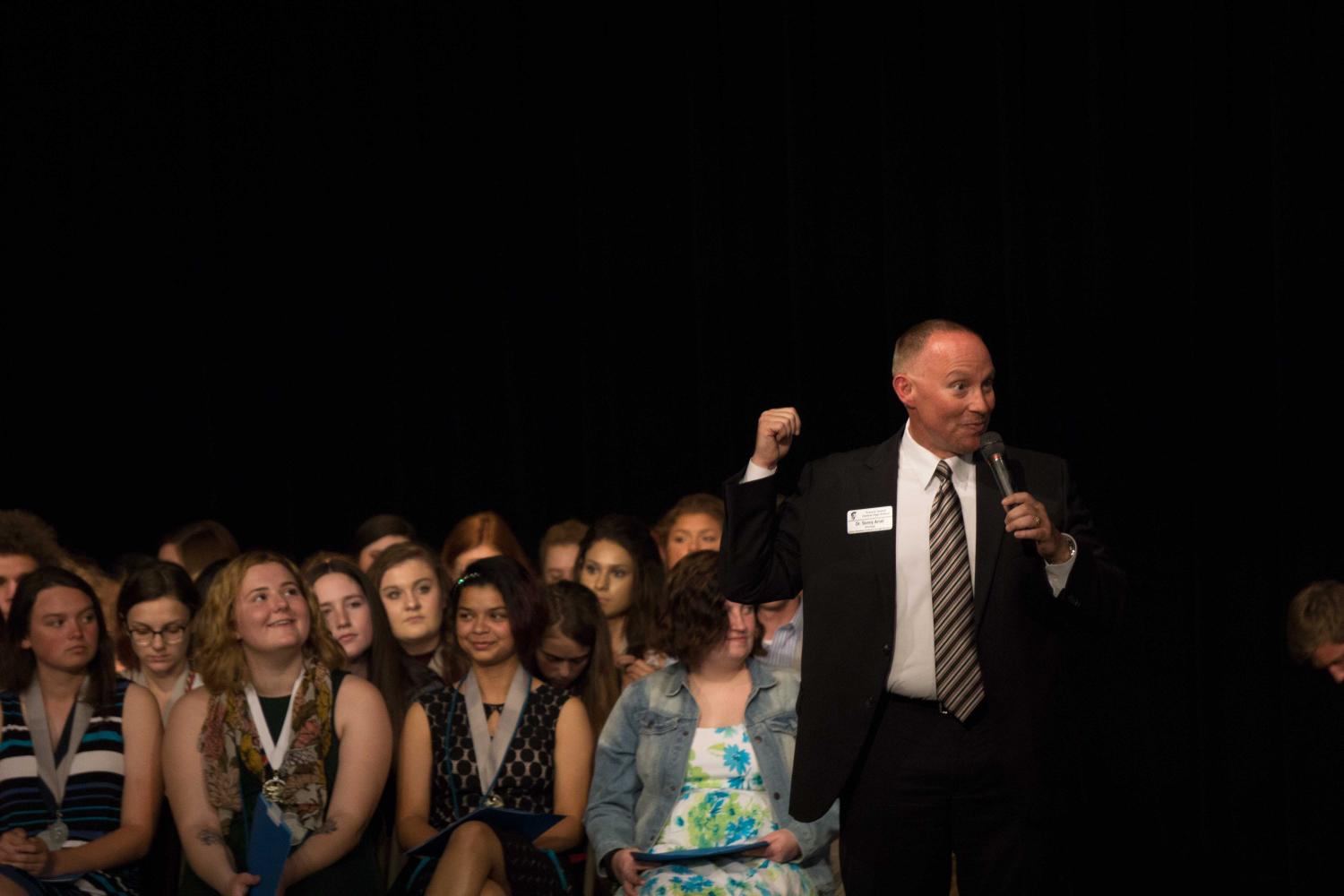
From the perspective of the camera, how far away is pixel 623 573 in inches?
180

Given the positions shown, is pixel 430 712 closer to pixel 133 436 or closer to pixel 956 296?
pixel 956 296

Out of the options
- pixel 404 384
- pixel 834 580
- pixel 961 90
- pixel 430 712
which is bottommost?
pixel 430 712

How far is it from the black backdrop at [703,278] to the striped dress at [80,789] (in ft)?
8.62

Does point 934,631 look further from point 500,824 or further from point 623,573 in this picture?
point 623,573

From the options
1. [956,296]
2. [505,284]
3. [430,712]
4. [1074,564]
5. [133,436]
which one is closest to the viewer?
[1074,564]

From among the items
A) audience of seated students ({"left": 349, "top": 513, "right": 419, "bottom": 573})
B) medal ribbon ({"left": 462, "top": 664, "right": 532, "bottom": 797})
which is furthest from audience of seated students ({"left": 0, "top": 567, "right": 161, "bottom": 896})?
audience of seated students ({"left": 349, "top": 513, "right": 419, "bottom": 573})

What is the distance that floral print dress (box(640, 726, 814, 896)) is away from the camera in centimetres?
323

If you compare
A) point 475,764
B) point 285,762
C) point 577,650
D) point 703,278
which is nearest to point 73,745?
point 285,762

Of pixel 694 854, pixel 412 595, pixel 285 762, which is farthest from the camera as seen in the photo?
pixel 412 595

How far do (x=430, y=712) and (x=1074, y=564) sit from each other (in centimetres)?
167

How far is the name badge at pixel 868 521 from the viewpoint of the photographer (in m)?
2.69

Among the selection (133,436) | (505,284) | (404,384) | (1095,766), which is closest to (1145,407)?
(1095,766)

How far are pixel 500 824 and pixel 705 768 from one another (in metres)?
0.45

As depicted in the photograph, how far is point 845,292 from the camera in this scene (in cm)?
537
